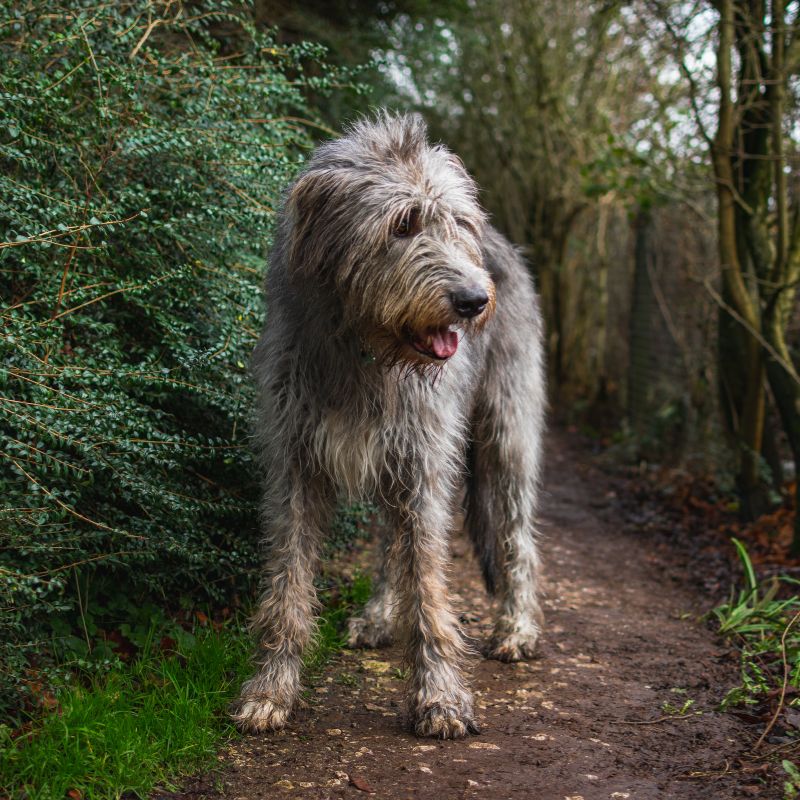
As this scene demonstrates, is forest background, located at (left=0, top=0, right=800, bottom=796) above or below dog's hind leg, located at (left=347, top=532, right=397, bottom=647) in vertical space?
above

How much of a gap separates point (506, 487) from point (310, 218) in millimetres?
2001

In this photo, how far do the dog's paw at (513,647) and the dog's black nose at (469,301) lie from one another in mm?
1968

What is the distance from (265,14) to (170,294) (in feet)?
16.9

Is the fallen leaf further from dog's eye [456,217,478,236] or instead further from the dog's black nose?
dog's eye [456,217,478,236]

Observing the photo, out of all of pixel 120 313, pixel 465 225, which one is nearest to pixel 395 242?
pixel 465 225

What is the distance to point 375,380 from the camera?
3553mm

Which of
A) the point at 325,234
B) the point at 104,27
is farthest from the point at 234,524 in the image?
the point at 104,27

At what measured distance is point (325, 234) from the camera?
3359 mm

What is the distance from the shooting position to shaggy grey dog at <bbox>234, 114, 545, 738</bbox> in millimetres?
3252

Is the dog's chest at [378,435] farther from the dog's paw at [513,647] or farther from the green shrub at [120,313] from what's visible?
the dog's paw at [513,647]

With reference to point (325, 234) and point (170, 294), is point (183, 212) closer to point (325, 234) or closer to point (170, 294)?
point (170, 294)

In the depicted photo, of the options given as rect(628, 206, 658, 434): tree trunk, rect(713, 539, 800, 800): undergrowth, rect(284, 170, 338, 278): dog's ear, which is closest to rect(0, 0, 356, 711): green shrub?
rect(284, 170, 338, 278): dog's ear

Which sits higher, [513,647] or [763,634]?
[763,634]

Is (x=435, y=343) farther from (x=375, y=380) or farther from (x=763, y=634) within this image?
(x=763, y=634)
